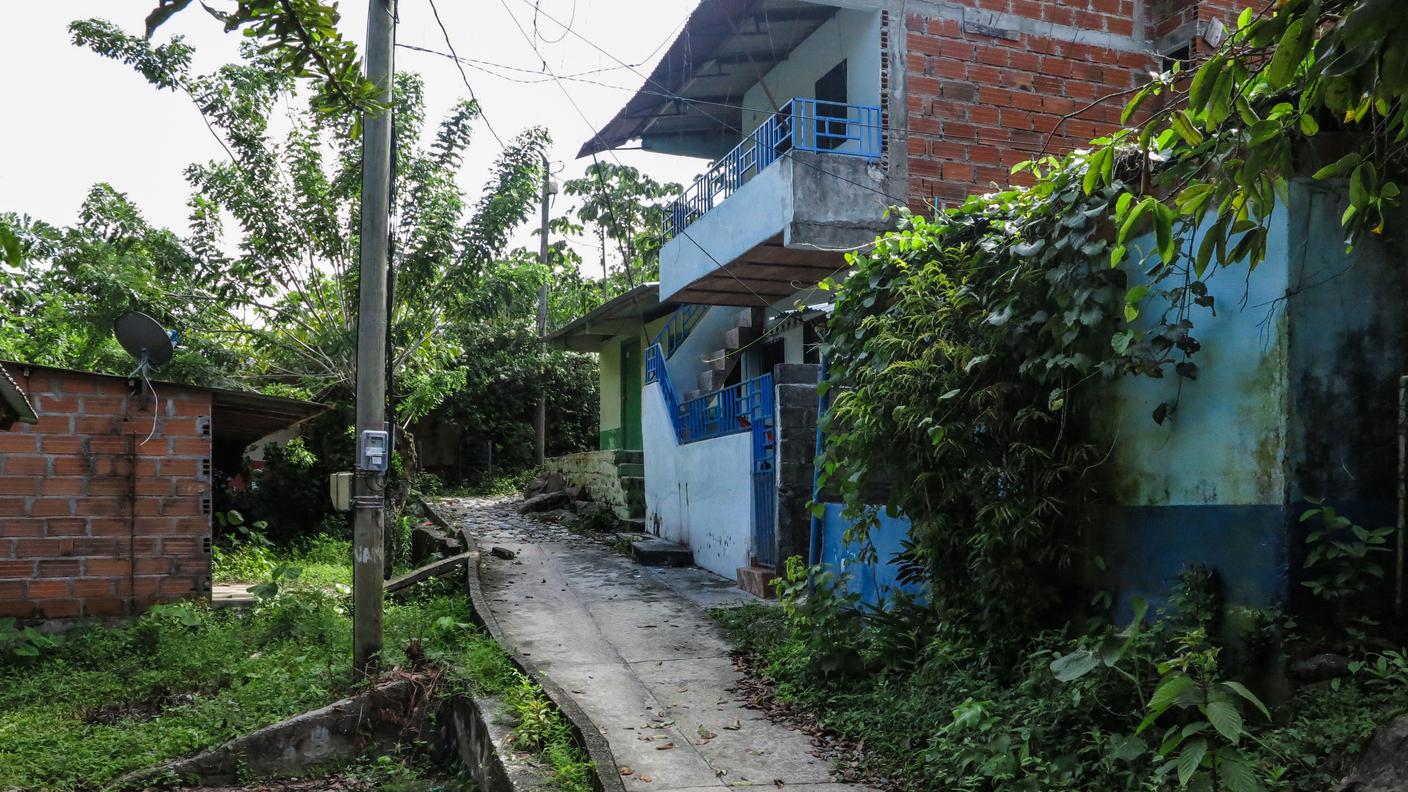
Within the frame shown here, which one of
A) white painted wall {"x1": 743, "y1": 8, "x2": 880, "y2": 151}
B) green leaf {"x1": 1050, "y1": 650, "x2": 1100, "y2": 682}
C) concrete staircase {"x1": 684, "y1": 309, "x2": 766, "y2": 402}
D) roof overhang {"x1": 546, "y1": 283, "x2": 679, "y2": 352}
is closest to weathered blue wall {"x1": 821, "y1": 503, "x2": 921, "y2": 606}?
green leaf {"x1": 1050, "y1": 650, "x2": 1100, "y2": 682}

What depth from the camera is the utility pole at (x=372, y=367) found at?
749cm

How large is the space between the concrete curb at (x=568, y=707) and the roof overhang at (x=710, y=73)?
552 centimetres

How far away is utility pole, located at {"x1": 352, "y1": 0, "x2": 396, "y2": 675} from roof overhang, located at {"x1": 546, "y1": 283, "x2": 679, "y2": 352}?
821 cm

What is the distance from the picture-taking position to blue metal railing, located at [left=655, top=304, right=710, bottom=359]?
15.9 metres

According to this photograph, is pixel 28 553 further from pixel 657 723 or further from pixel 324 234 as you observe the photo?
pixel 657 723

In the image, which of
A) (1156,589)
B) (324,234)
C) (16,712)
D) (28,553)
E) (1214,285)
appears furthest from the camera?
(324,234)

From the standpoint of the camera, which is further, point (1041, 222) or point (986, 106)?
point (986, 106)

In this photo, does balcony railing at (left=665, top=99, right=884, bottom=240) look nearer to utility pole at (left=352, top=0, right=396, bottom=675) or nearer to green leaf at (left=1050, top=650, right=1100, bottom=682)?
utility pole at (left=352, top=0, right=396, bottom=675)

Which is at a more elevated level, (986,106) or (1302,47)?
(986,106)

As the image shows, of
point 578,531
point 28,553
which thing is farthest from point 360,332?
point 578,531

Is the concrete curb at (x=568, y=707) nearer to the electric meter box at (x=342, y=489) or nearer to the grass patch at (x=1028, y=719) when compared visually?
the grass patch at (x=1028, y=719)

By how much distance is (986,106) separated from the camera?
1114cm

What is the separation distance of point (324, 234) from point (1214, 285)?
1058cm

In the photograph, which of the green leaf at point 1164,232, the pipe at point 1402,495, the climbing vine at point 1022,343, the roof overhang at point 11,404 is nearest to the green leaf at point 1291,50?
the green leaf at point 1164,232
